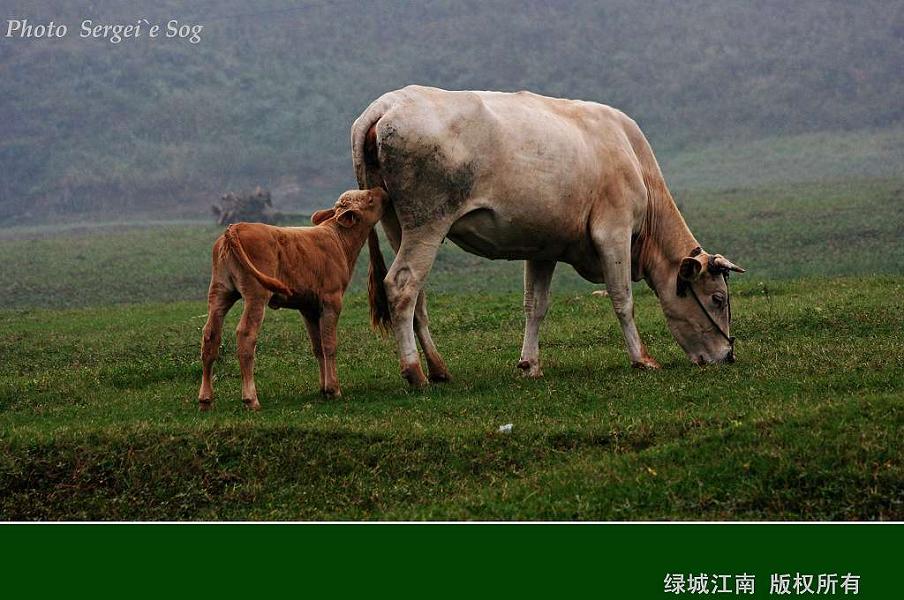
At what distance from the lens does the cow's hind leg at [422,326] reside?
12250 millimetres

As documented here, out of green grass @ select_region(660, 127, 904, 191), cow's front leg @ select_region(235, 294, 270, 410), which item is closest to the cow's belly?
cow's front leg @ select_region(235, 294, 270, 410)

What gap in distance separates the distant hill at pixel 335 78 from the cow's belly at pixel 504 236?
2096 inches

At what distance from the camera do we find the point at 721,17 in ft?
288

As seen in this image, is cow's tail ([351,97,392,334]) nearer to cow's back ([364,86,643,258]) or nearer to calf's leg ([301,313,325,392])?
cow's back ([364,86,643,258])

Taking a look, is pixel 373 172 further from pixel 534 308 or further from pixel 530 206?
pixel 534 308

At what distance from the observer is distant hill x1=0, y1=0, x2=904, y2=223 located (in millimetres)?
70938

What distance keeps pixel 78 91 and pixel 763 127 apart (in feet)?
144

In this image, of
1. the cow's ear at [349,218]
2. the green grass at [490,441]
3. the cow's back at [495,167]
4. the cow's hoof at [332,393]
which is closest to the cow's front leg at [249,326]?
the green grass at [490,441]

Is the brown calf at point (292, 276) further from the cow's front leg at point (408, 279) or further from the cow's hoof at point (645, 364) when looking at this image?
the cow's hoof at point (645, 364)

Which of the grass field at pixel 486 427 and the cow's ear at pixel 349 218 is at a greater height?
the cow's ear at pixel 349 218

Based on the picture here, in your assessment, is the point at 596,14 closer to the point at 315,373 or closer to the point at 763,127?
the point at 763,127

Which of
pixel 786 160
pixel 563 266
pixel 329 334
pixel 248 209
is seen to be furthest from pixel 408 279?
pixel 786 160

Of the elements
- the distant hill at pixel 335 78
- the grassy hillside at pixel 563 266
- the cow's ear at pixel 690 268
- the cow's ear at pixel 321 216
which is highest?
the distant hill at pixel 335 78

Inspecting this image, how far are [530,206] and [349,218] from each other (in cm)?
175
